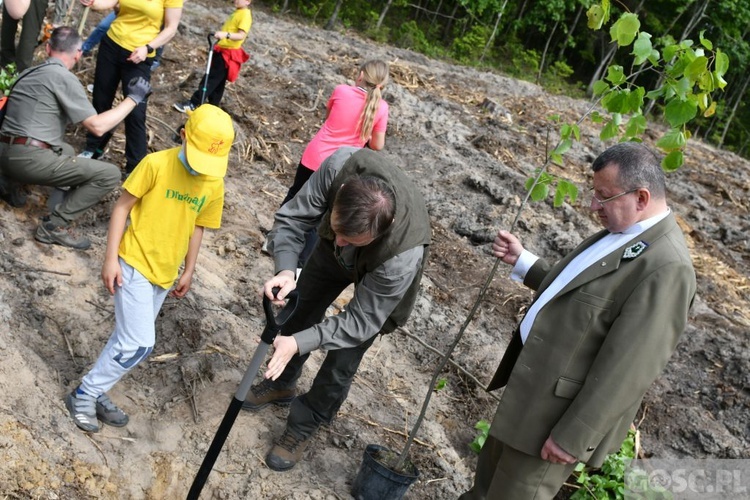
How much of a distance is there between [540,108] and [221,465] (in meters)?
11.0

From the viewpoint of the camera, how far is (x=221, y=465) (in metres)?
4.00

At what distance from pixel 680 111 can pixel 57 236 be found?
13.3ft

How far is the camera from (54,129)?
5.03 m

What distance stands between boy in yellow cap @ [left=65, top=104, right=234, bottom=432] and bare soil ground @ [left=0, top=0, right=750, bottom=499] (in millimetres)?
406

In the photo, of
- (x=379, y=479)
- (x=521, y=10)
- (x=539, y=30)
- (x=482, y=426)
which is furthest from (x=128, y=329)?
(x=539, y=30)

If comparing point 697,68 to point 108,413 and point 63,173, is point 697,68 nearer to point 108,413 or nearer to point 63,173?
point 108,413

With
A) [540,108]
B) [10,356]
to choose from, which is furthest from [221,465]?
[540,108]

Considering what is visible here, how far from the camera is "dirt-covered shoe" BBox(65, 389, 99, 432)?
12.4ft

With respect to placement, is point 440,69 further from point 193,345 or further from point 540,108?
point 193,345

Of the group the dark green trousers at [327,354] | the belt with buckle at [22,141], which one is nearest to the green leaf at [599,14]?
the dark green trousers at [327,354]

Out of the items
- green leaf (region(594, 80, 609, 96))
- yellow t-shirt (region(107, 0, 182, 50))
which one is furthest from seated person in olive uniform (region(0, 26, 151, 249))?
green leaf (region(594, 80, 609, 96))

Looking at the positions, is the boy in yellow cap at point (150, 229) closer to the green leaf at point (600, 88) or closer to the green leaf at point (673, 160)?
the green leaf at point (600, 88)

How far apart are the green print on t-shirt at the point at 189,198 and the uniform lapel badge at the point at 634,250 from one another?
207cm

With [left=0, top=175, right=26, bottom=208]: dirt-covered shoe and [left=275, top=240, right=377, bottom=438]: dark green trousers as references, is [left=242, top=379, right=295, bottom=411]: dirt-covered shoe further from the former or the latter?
[left=0, top=175, right=26, bottom=208]: dirt-covered shoe
